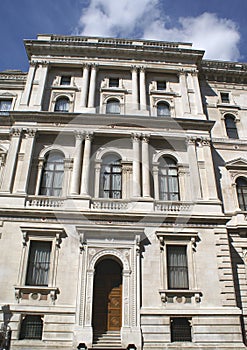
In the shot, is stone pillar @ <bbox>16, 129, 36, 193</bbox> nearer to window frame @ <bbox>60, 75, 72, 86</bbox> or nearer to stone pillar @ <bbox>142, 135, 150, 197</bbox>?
window frame @ <bbox>60, 75, 72, 86</bbox>

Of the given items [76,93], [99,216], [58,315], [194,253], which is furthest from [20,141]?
[194,253]

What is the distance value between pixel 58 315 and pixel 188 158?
12.0 metres

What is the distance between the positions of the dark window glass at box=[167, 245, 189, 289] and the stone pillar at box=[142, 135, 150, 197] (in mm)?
3541

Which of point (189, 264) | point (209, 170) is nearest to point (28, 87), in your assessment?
point (209, 170)

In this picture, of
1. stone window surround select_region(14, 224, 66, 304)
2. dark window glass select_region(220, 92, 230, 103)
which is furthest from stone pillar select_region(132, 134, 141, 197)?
dark window glass select_region(220, 92, 230, 103)

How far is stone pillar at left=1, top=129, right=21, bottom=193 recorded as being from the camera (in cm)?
1906

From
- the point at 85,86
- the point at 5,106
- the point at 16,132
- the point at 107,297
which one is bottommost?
the point at 107,297

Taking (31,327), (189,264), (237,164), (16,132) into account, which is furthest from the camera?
(237,164)

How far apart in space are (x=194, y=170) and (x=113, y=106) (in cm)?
758

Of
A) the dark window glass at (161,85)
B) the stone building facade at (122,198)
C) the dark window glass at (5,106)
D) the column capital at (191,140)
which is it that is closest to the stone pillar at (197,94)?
the stone building facade at (122,198)

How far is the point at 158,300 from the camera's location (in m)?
16.5

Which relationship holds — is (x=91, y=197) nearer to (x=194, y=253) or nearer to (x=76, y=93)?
(x=194, y=253)

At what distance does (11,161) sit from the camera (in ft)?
65.3

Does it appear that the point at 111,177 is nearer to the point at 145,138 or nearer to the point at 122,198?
the point at 122,198
